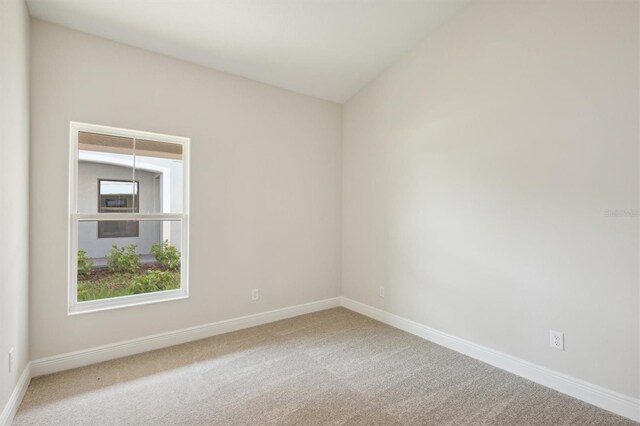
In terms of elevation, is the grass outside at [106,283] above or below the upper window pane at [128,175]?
below

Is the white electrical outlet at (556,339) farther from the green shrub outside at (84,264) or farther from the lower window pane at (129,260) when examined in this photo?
the green shrub outside at (84,264)

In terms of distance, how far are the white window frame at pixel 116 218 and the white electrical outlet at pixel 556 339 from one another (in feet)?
10.1

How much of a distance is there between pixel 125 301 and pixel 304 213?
2.04m

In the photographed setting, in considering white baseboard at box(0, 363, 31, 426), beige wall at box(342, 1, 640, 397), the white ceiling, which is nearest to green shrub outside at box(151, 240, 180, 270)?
white baseboard at box(0, 363, 31, 426)

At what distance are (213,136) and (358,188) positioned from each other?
1832 millimetres

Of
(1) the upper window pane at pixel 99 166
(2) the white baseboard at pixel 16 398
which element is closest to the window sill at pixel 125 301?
(2) the white baseboard at pixel 16 398

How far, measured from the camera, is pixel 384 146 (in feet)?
12.1

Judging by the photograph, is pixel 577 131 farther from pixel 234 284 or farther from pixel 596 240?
pixel 234 284

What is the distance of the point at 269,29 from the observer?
2834mm

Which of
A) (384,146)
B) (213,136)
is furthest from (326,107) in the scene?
(213,136)

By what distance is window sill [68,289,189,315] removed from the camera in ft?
8.63

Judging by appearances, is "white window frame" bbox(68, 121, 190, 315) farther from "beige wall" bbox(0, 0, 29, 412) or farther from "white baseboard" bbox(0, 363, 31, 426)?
"white baseboard" bbox(0, 363, 31, 426)

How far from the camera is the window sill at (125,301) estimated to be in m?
2.63

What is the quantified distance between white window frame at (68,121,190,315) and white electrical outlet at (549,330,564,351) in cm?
309
